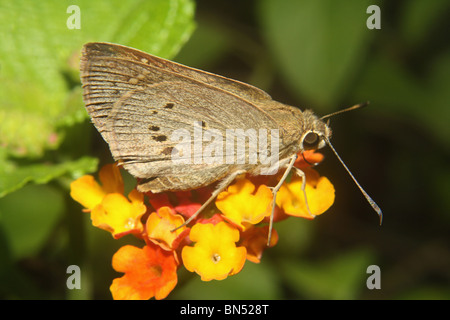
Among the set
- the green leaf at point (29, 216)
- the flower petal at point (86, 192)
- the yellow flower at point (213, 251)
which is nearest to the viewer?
the yellow flower at point (213, 251)

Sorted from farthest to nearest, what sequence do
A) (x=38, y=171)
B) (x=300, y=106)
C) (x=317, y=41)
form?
(x=300, y=106)
(x=317, y=41)
(x=38, y=171)

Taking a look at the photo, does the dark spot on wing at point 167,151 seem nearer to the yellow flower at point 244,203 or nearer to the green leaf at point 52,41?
the yellow flower at point 244,203

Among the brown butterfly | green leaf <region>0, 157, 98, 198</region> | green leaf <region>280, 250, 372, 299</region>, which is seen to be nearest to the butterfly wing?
the brown butterfly

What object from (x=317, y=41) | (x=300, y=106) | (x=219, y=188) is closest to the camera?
(x=219, y=188)

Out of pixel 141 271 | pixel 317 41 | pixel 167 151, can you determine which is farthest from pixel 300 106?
pixel 141 271

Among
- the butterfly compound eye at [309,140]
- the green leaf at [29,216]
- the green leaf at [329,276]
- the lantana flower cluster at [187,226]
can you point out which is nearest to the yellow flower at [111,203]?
the lantana flower cluster at [187,226]

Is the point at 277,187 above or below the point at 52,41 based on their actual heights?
below

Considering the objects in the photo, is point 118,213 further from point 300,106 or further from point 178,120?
point 300,106
